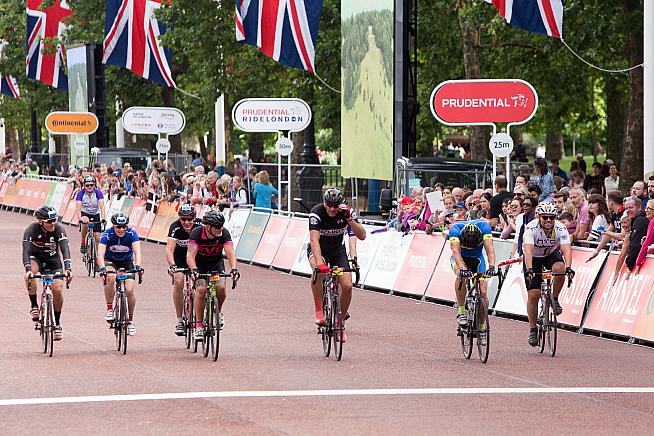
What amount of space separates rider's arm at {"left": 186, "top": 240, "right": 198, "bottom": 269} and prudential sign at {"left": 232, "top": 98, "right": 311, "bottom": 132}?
15818 millimetres

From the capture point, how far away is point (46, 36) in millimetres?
56562

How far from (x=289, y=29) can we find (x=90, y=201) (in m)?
7.81

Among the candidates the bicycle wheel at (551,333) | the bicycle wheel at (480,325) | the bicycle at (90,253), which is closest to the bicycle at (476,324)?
the bicycle wheel at (480,325)

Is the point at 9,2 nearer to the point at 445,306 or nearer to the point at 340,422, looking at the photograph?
the point at 445,306

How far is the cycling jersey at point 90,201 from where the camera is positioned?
2781cm

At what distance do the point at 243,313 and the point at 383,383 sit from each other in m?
7.19

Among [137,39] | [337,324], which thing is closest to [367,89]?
[337,324]

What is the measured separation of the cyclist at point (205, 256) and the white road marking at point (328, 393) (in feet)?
9.96

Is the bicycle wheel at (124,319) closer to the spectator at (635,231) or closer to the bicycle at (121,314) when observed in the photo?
the bicycle at (121,314)

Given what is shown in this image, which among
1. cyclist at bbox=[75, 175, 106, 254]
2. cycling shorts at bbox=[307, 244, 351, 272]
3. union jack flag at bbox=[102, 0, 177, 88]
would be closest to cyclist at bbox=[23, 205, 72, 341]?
cycling shorts at bbox=[307, 244, 351, 272]

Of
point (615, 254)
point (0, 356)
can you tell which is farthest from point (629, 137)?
point (0, 356)

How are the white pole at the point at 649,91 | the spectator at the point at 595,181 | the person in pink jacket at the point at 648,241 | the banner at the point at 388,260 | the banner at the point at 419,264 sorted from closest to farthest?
the person in pink jacket at the point at 648,241 → the banner at the point at 419,264 → the banner at the point at 388,260 → the white pole at the point at 649,91 → the spectator at the point at 595,181

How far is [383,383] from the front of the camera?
44.1ft

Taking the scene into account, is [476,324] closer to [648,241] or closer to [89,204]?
[648,241]
